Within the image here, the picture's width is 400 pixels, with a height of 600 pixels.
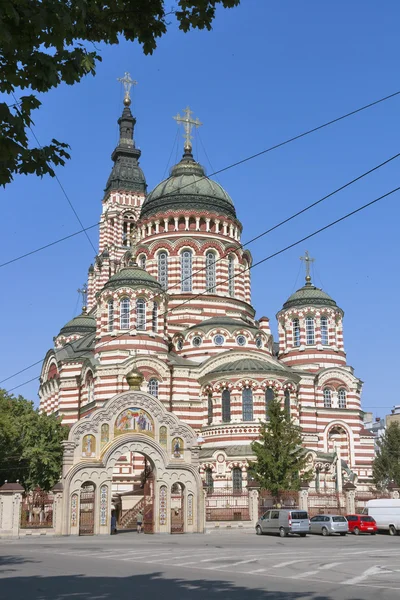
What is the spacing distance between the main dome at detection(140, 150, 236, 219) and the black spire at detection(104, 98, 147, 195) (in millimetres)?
16523

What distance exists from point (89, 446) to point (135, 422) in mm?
2320

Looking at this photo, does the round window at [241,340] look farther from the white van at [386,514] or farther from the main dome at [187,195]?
the white van at [386,514]

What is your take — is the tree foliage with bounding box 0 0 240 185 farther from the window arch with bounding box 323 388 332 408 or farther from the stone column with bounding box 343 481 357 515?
the window arch with bounding box 323 388 332 408

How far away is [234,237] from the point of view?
5841 centimetres

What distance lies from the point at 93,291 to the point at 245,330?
25.4 meters

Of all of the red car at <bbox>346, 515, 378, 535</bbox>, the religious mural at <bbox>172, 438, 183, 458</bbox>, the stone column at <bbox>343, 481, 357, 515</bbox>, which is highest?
the religious mural at <bbox>172, 438, 183, 458</bbox>

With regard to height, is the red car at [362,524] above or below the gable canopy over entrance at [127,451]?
below

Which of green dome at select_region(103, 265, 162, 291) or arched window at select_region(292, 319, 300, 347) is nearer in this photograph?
green dome at select_region(103, 265, 162, 291)

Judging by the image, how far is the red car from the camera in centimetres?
3284

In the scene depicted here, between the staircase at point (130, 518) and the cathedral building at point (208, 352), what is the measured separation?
15.4 ft

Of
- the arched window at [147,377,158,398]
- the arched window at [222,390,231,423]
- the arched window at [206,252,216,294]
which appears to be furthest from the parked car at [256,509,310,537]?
the arched window at [206,252,216,294]

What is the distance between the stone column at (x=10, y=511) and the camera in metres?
29.5

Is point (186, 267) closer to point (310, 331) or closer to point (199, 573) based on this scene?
point (310, 331)

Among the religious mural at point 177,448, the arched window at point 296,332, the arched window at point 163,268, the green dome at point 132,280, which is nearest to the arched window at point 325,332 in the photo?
the arched window at point 296,332
